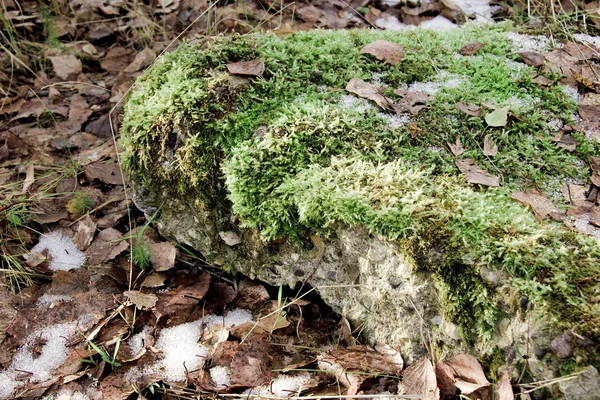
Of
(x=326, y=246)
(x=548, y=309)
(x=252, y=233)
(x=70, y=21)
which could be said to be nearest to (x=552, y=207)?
(x=548, y=309)

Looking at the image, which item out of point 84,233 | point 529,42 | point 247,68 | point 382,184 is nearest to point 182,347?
point 84,233

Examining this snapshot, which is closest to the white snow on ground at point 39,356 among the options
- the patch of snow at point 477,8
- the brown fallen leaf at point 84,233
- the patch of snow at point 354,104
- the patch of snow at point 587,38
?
the brown fallen leaf at point 84,233

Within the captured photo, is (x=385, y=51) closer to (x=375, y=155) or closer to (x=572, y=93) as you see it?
(x=375, y=155)

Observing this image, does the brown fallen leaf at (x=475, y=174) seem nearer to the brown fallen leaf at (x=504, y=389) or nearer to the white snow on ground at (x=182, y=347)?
the brown fallen leaf at (x=504, y=389)

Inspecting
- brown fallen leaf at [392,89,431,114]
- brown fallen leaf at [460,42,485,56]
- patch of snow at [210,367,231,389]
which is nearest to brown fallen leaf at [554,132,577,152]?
brown fallen leaf at [392,89,431,114]

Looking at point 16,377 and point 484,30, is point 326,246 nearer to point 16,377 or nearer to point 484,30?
point 16,377

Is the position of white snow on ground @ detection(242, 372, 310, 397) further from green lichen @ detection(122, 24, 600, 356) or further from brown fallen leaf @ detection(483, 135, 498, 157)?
brown fallen leaf @ detection(483, 135, 498, 157)
